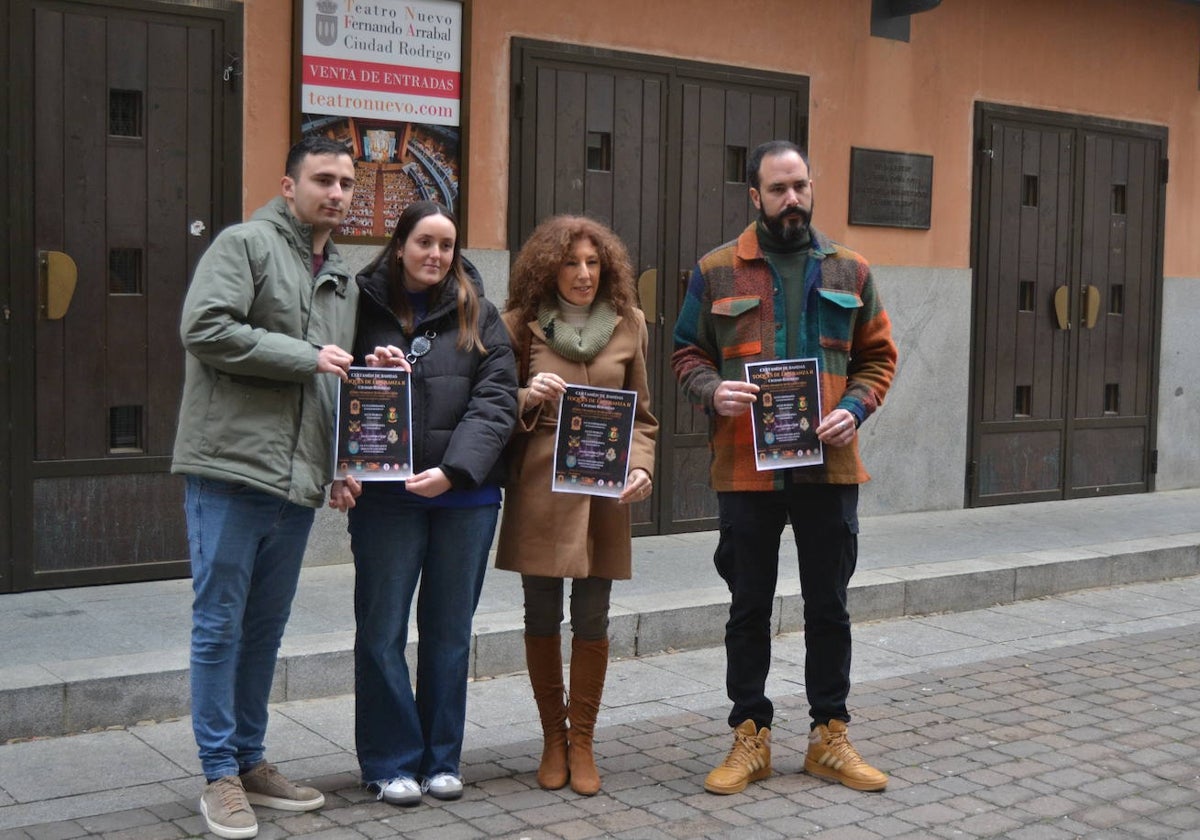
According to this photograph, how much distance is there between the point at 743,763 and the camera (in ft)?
16.1

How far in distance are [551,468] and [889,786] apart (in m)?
1.56

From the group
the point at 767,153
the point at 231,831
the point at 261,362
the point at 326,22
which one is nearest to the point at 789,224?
the point at 767,153

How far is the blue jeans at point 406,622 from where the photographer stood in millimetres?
4570

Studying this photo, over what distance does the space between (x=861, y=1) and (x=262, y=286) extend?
633 cm

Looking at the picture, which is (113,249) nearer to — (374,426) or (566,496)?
A: (374,426)

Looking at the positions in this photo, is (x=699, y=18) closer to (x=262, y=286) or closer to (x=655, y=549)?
(x=655, y=549)

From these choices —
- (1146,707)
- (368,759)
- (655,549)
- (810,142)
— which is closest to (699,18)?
(810,142)

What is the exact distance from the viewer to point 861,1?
9570 mm

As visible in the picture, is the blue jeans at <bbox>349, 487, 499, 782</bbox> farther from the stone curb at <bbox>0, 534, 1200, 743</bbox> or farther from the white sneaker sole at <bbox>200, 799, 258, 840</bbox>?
the stone curb at <bbox>0, 534, 1200, 743</bbox>

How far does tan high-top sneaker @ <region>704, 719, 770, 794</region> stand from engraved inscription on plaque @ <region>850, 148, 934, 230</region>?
5248mm

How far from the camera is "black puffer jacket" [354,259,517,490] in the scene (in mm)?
4473

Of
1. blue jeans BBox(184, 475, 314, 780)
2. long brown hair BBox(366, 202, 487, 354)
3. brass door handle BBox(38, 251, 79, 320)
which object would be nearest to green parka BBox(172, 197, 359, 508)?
blue jeans BBox(184, 475, 314, 780)

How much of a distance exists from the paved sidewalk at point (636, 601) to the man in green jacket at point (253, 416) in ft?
3.70

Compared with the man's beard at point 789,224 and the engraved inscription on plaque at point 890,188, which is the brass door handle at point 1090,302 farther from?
the man's beard at point 789,224
